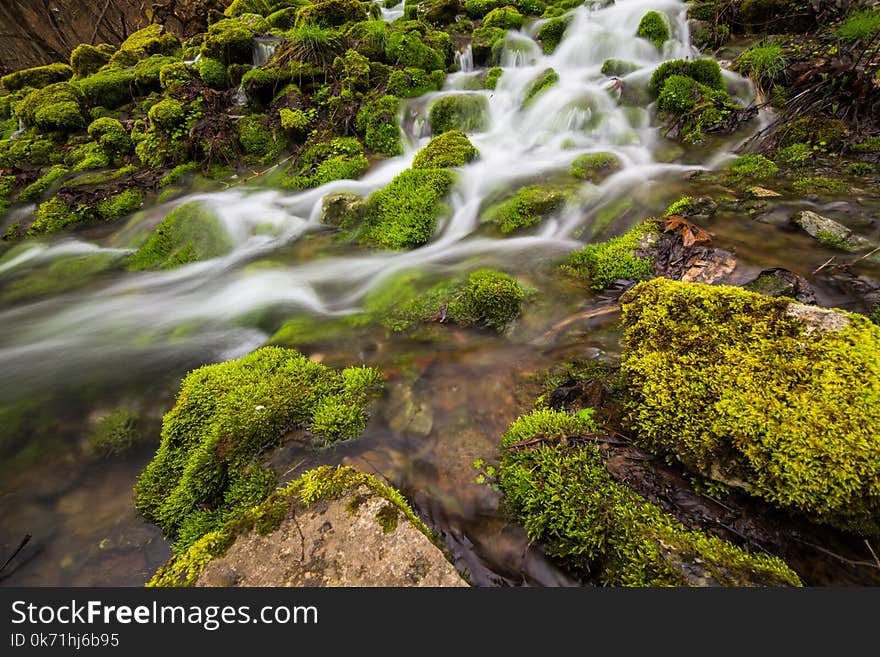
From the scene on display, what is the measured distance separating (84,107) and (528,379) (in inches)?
644

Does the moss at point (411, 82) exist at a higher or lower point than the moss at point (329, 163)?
higher

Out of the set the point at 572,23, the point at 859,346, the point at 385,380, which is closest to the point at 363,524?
the point at 385,380

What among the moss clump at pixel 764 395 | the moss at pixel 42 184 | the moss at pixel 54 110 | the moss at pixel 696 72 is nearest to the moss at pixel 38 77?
the moss at pixel 54 110

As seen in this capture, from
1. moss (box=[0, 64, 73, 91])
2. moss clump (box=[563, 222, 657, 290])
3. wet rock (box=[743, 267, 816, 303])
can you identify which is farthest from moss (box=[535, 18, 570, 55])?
moss (box=[0, 64, 73, 91])

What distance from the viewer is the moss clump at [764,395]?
1.77 m

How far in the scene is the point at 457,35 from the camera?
42.1 feet

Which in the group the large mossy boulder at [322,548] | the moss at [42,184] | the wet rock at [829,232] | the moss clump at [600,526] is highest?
the moss at [42,184]

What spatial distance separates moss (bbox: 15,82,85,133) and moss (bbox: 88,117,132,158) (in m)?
1.88

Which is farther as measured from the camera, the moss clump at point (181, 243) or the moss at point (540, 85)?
the moss at point (540, 85)

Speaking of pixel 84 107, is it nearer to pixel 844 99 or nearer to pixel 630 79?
pixel 630 79

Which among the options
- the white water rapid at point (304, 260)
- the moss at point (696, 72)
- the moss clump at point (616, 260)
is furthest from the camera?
the moss at point (696, 72)

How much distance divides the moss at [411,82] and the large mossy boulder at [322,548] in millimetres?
10217

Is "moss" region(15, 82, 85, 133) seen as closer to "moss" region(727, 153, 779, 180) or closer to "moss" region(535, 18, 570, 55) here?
"moss" region(535, 18, 570, 55)

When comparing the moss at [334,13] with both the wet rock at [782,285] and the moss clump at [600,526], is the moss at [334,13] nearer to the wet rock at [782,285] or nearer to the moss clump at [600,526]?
the wet rock at [782,285]
